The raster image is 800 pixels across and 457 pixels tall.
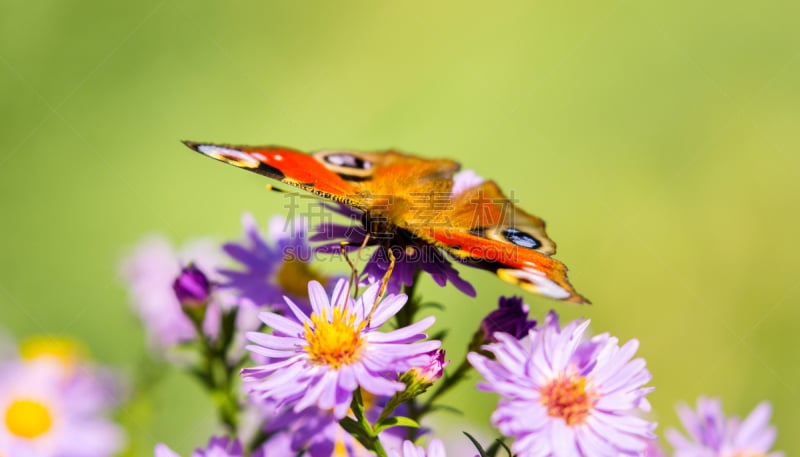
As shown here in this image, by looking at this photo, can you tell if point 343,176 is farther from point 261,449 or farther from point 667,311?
point 667,311

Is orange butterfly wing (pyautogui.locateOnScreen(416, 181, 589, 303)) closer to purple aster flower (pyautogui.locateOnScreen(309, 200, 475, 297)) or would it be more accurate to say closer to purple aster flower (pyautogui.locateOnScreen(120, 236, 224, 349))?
purple aster flower (pyautogui.locateOnScreen(309, 200, 475, 297))

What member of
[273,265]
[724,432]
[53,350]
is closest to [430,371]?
[724,432]

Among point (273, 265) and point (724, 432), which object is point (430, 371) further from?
point (273, 265)

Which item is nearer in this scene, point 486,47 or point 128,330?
point 128,330

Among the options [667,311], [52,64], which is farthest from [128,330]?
[667,311]

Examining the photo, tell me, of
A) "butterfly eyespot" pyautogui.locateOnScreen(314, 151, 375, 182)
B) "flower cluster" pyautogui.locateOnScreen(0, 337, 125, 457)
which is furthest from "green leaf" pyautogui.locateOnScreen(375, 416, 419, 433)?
"flower cluster" pyautogui.locateOnScreen(0, 337, 125, 457)

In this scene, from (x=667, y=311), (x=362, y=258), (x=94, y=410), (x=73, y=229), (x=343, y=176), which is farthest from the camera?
(x=73, y=229)
